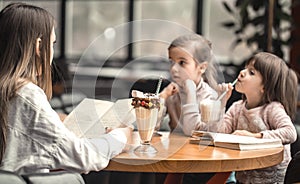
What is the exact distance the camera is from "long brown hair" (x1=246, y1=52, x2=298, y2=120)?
2617 mm

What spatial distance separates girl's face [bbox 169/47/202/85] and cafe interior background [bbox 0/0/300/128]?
27.6 inches

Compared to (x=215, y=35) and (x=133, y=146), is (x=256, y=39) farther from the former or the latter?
(x=133, y=146)

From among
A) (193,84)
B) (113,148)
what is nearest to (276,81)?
(193,84)

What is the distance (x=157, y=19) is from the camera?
17.5 ft

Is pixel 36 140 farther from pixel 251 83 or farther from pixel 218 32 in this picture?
pixel 218 32

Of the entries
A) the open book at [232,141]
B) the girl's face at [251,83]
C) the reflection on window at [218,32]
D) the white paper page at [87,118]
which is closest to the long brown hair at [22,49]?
the white paper page at [87,118]

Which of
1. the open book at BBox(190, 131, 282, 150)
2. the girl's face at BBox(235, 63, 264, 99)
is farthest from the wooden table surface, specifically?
the girl's face at BBox(235, 63, 264, 99)

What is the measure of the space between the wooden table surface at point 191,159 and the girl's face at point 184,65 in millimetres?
392

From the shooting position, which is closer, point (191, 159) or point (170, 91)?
point (191, 159)

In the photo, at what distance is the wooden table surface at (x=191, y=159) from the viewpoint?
6.68ft

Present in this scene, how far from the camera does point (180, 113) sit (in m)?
2.69

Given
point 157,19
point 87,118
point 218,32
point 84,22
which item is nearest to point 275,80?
point 87,118

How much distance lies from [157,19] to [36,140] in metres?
3.58

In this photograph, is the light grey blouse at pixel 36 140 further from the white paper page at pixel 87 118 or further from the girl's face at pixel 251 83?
the girl's face at pixel 251 83
